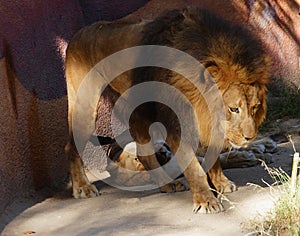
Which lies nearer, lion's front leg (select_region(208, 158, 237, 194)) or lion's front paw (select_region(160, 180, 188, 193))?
lion's front leg (select_region(208, 158, 237, 194))

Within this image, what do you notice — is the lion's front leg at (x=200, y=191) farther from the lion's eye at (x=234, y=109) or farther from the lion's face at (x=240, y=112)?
the lion's eye at (x=234, y=109)

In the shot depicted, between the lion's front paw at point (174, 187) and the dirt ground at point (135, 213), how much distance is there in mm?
47

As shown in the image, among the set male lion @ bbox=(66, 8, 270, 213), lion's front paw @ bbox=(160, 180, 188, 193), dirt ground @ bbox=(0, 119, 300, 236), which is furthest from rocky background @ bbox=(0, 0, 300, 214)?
lion's front paw @ bbox=(160, 180, 188, 193)

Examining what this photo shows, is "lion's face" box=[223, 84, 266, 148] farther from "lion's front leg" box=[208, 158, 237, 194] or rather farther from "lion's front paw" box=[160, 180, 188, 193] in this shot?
"lion's front paw" box=[160, 180, 188, 193]

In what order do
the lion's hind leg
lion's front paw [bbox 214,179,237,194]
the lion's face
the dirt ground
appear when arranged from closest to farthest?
the dirt ground, the lion's face, lion's front paw [bbox 214,179,237,194], the lion's hind leg

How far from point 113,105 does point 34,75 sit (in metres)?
→ 0.80

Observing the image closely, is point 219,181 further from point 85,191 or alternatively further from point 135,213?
point 85,191

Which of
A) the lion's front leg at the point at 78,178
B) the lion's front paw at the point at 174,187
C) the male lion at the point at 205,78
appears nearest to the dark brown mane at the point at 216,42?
the male lion at the point at 205,78

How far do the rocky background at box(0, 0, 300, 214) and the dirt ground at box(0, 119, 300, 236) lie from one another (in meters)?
0.18

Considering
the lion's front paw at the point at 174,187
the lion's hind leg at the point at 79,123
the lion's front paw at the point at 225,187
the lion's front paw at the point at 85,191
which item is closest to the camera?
the lion's front paw at the point at 225,187

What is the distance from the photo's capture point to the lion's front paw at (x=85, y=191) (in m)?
4.96

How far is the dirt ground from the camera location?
159 inches

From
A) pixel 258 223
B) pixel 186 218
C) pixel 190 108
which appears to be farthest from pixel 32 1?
Result: pixel 258 223

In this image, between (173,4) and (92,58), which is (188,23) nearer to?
(92,58)
